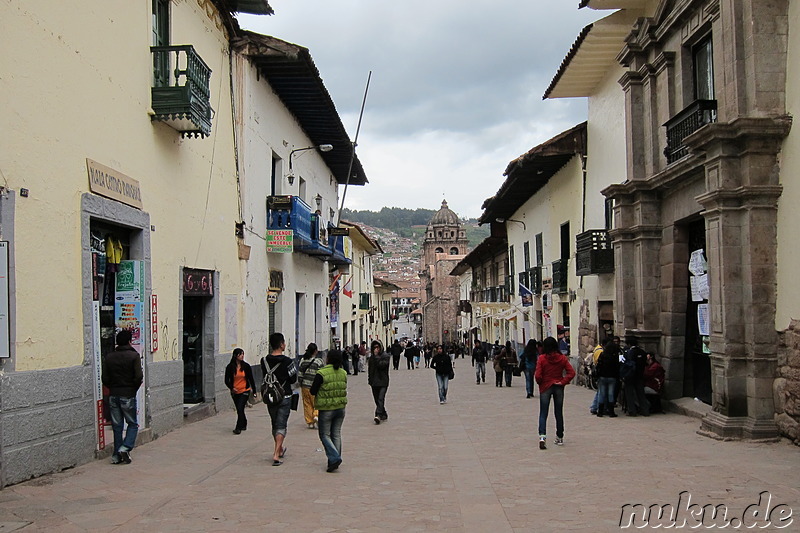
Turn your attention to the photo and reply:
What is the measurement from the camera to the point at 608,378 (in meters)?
12.8

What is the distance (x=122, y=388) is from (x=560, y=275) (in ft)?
51.8

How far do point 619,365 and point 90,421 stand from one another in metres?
8.60

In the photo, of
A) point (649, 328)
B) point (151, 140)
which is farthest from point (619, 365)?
point (151, 140)

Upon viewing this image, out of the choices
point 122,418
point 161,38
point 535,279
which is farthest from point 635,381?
point 535,279

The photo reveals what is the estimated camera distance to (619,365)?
1273 cm

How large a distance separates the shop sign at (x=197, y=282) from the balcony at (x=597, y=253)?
27.7ft

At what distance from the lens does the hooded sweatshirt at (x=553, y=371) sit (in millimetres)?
9523

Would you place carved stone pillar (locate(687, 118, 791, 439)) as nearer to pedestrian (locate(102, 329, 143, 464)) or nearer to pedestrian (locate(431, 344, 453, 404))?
pedestrian (locate(431, 344, 453, 404))

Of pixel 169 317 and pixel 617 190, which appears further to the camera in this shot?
pixel 617 190

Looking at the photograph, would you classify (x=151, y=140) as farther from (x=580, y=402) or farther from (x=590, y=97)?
(x=590, y=97)

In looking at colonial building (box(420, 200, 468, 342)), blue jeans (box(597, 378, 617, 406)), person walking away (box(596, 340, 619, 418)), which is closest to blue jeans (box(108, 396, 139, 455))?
person walking away (box(596, 340, 619, 418))

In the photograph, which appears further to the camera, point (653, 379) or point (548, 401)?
point (653, 379)

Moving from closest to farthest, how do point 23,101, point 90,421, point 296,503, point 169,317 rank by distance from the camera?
point 296,503 < point 23,101 < point 90,421 < point 169,317

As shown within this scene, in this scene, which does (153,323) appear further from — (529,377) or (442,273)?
→ (442,273)
